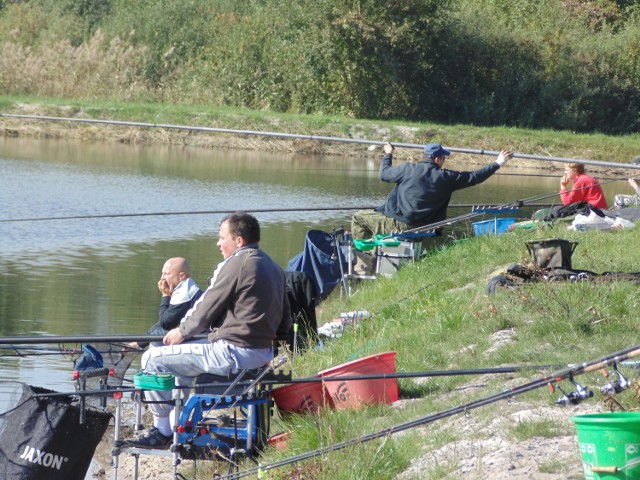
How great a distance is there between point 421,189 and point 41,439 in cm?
580

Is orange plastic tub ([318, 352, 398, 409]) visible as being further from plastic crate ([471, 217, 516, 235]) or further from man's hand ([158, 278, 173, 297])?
plastic crate ([471, 217, 516, 235])

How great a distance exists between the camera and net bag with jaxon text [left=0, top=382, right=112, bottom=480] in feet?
17.0

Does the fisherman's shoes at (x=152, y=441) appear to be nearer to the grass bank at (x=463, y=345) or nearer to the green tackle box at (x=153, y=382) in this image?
the green tackle box at (x=153, y=382)

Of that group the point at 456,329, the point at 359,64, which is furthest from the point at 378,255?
the point at 359,64

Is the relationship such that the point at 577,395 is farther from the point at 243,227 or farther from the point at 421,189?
the point at 421,189

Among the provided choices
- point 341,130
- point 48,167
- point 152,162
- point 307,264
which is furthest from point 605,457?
point 341,130

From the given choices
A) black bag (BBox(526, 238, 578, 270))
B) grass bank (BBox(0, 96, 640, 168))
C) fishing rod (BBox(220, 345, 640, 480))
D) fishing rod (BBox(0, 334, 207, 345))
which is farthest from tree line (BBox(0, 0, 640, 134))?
fishing rod (BBox(220, 345, 640, 480))

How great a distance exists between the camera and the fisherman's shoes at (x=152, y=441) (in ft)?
17.8

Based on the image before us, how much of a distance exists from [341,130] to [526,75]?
6279 millimetres

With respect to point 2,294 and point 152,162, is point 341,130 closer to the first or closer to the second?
point 152,162

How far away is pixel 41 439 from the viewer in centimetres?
518

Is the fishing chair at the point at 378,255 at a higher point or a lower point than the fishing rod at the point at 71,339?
lower

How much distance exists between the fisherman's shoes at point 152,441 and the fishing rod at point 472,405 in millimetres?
531

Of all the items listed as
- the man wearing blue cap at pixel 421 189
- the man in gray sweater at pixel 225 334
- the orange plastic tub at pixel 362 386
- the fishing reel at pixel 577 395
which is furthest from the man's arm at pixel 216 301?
the man wearing blue cap at pixel 421 189
